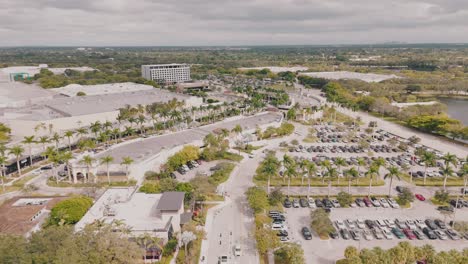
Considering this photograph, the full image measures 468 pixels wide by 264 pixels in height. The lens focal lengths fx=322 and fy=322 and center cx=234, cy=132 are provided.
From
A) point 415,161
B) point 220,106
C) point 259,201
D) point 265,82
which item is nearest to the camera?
point 259,201

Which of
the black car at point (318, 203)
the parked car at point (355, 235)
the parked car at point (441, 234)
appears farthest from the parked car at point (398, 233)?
the black car at point (318, 203)

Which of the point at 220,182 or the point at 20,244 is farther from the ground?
the point at 20,244

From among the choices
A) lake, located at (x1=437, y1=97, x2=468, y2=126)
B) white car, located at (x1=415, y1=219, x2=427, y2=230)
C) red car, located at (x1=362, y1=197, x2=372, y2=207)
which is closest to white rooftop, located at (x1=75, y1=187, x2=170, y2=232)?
red car, located at (x1=362, y1=197, x2=372, y2=207)

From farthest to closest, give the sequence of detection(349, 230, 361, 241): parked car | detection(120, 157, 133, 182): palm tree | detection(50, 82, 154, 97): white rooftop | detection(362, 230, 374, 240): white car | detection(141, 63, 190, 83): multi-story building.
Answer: detection(141, 63, 190, 83): multi-story building → detection(50, 82, 154, 97): white rooftop → detection(120, 157, 133, 182): palm tree → detection(362, 230, 374, 240): white car → detection(349, 230, 361, 241): parked car

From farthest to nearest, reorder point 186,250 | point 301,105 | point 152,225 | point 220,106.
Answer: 1. point 301,105
2. point 220,106
3. point 152,225
4. point 186,250

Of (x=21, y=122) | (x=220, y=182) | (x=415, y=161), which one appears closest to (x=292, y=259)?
(x=220, y=182)

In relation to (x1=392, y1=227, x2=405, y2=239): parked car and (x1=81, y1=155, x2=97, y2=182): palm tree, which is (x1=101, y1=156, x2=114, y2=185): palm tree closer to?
(x1=81, y1=155, x2=97, y2=182): palm tree

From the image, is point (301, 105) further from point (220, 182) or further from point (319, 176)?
point (220, 182)

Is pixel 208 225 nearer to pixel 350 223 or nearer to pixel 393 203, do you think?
pixel 350 223
